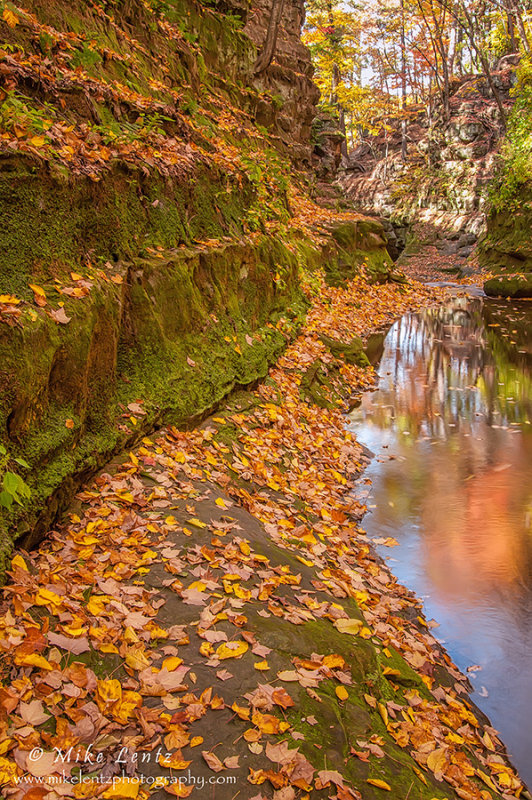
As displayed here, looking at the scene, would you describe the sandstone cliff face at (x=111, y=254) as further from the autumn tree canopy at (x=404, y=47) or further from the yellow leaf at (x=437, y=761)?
the autumn tree canopy at (x=404, y=47)

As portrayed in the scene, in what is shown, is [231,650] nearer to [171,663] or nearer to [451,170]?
[171,663]

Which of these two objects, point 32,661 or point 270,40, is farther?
point 270,40

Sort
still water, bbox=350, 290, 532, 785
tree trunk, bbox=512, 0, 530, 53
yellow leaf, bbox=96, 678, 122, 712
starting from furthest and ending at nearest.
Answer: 1. tree trunk, bbox=512, 0, 530, 53
2. still water, bbox=350, 290, 532, 785
3. yellow leaf, bbox=96, 678, 122, 712

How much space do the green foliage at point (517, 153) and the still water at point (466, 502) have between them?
1433 cm

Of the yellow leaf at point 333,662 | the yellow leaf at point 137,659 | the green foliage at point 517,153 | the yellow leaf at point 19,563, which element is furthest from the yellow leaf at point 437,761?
the green foliage at point 517,153

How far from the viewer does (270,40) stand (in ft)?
56.1

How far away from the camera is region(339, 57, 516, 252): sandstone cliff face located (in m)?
35.0

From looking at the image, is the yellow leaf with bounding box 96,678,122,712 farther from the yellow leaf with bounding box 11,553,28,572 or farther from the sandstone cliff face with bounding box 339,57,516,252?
the sandstone cliff face with bounding box 339,57,516,252

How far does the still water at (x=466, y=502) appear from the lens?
4.64 m

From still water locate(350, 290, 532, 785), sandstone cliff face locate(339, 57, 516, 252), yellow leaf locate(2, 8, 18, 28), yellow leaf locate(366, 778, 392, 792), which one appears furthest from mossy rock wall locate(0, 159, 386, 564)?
sandstone cliff face locate(339, 57, 516, 252)

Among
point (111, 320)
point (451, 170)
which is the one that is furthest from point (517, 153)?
point (111, 320)

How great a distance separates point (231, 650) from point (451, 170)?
40145 millimetres

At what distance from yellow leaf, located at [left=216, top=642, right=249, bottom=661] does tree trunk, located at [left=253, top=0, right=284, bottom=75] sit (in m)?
18.3

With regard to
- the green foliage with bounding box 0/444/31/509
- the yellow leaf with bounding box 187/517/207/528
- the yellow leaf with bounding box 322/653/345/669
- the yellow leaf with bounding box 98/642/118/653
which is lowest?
the yellow leaf with bounding box 322/653/345/669
